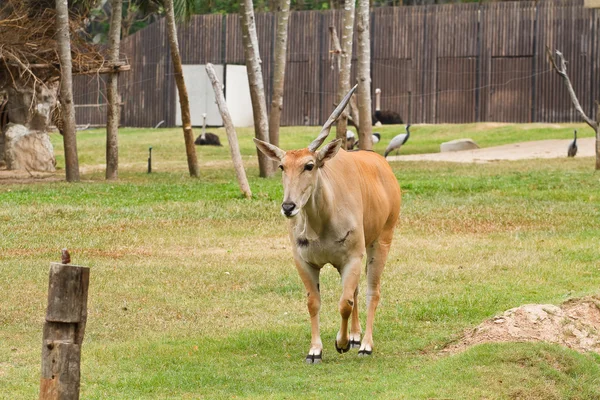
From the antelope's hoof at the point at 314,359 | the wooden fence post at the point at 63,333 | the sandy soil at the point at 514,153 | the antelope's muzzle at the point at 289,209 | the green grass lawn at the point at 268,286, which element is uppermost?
the antelope's muzzle at the point at 289,209

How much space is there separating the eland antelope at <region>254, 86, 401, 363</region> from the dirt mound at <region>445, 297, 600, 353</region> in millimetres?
932

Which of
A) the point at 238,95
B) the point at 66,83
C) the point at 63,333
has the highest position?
the point at 66,83

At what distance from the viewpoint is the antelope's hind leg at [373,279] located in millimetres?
9416

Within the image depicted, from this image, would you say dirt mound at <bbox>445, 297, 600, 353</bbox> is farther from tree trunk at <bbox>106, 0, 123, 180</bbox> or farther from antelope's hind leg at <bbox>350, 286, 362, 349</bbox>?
tree trunk at <bbox>106, 0, 123, 180</bbox>

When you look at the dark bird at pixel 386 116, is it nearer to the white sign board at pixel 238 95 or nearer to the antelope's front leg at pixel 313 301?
the white sign board at pixel 238 95

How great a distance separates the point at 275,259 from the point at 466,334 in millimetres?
4803

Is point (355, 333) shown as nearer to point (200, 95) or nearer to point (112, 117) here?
point (112, 117)

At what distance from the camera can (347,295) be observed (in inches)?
345

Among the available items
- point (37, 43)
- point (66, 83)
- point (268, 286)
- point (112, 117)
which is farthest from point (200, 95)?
point (268, 286)

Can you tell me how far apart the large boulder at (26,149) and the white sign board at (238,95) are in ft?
61.9

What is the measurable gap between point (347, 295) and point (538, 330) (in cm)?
187

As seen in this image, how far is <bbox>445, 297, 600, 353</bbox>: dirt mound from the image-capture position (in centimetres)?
945

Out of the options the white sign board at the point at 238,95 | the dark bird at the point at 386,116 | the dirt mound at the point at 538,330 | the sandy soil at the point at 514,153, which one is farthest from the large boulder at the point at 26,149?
the dirt mound at the point at 538,330

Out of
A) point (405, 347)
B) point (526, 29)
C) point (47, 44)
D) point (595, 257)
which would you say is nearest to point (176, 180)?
point (47, 44)
